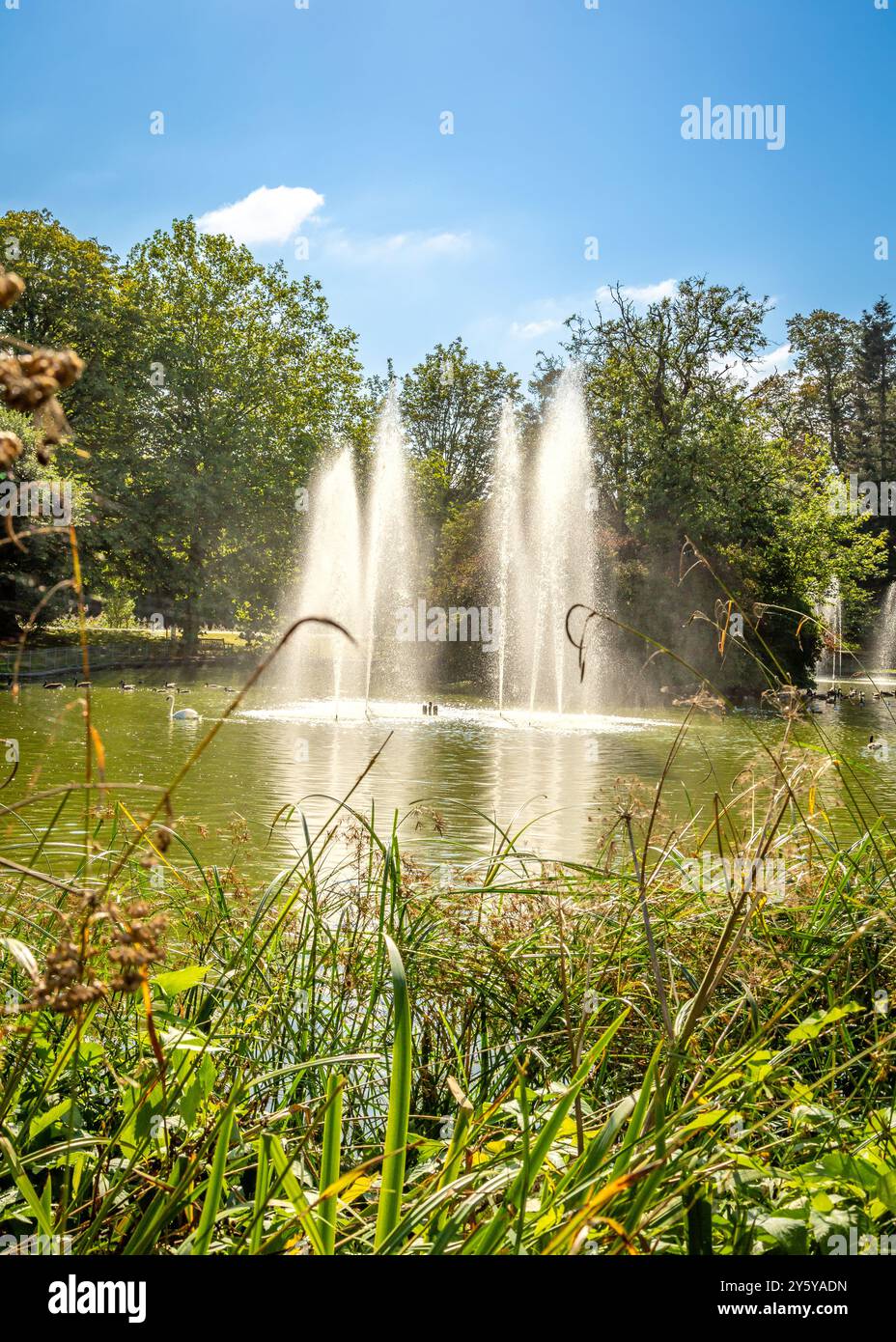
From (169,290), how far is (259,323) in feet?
11.4

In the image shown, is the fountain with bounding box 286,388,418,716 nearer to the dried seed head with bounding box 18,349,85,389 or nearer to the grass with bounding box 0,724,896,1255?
the grass with bounding box 0,724,896,1255

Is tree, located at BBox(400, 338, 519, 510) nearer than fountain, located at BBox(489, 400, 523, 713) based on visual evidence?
No

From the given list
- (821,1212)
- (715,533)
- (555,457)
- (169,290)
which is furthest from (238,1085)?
(169,290)

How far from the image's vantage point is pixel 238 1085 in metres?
1.59

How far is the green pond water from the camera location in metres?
7.81

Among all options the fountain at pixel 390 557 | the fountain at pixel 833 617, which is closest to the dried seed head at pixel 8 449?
the fountain at pixel 833 617

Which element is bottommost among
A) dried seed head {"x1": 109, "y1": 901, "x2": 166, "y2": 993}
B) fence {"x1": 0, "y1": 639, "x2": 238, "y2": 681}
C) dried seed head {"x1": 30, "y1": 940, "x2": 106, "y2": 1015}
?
dried seed head {"x1": 30, "y1": 940, "x2": 106, "y2": 1015}

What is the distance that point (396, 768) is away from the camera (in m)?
13.4

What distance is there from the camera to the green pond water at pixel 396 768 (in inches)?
307

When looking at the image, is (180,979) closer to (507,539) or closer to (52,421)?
(52,421)

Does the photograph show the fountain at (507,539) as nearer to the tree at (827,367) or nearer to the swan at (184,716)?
the swan at (184,716)

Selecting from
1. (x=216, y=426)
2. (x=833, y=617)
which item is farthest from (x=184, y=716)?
(x=833, y=617)

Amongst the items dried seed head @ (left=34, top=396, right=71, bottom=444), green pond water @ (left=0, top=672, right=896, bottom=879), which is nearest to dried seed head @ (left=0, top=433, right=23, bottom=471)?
dried seed head @ (left=34, top=396, right=71, bottom=444)

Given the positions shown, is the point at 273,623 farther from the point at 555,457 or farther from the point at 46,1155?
the point at 46,1155
